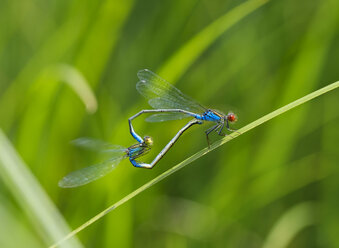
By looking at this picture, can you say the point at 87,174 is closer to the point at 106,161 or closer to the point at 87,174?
the point at 87,174

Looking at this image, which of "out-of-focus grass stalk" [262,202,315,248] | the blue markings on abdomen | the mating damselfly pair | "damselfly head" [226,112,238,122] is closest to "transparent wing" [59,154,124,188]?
the mating damselfly pair

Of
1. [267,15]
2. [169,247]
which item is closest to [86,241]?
[169,247]

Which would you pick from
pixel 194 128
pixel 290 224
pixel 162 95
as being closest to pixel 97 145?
pixel 162 95

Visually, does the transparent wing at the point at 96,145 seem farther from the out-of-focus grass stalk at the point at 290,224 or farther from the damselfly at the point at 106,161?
the out-of-focus grass stalk at the point at 290,224

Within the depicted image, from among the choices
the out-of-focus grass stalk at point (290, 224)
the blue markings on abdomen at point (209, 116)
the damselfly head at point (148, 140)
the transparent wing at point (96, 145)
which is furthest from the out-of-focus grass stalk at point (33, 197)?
the out-of-focus grass stalk at point (290, 224)

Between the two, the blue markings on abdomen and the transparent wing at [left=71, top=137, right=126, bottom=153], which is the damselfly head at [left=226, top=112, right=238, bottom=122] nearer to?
the blue markings on abdomen

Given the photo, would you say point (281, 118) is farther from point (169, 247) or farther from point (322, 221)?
point (169, 247)
